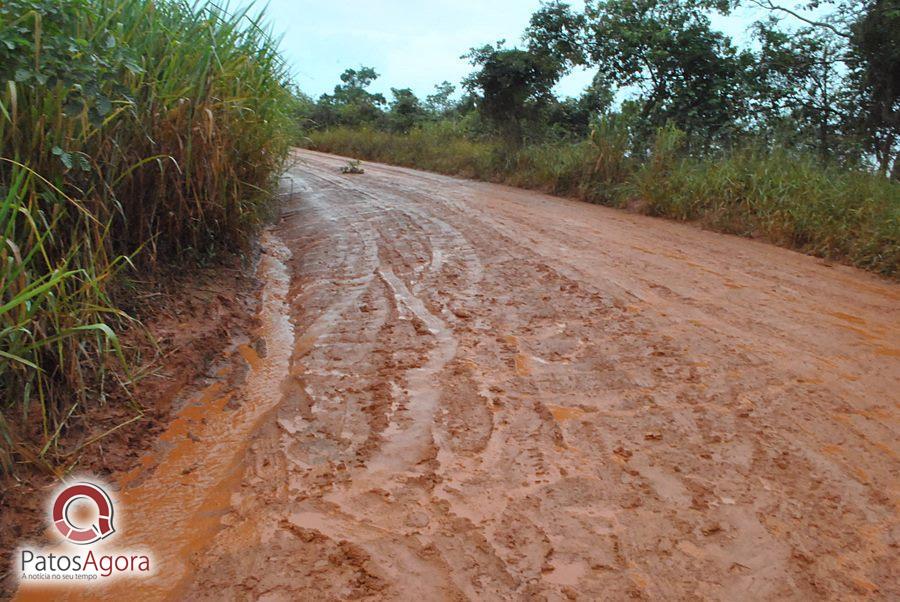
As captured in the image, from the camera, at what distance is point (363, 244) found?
5246 millimetres

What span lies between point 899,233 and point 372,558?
4938mm

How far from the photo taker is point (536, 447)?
2314mm

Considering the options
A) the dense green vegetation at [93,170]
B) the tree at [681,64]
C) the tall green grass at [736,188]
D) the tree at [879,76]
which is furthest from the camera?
the tree at [681,64]

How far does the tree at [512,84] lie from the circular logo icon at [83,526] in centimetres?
948

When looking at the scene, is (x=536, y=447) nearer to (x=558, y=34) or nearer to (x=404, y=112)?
(x=558, y=34)

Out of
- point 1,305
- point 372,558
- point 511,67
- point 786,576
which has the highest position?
point 511,67

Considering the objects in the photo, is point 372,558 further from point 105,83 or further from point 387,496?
point 105,83

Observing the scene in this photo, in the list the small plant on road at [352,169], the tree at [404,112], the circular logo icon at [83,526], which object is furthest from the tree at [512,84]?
the circular logo icon at [83,526]

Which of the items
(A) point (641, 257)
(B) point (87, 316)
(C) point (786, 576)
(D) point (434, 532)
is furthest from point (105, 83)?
(A) point (641, 257)

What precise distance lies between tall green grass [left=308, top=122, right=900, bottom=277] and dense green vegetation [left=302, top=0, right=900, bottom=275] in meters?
0.02

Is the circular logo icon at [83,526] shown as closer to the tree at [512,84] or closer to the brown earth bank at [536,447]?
the brown earth bank at [536,447]

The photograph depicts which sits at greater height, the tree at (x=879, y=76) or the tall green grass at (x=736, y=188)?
the tree at (x=879, y=76)

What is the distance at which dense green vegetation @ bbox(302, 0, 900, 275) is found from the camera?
612 cm

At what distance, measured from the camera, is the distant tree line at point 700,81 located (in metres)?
7.75
